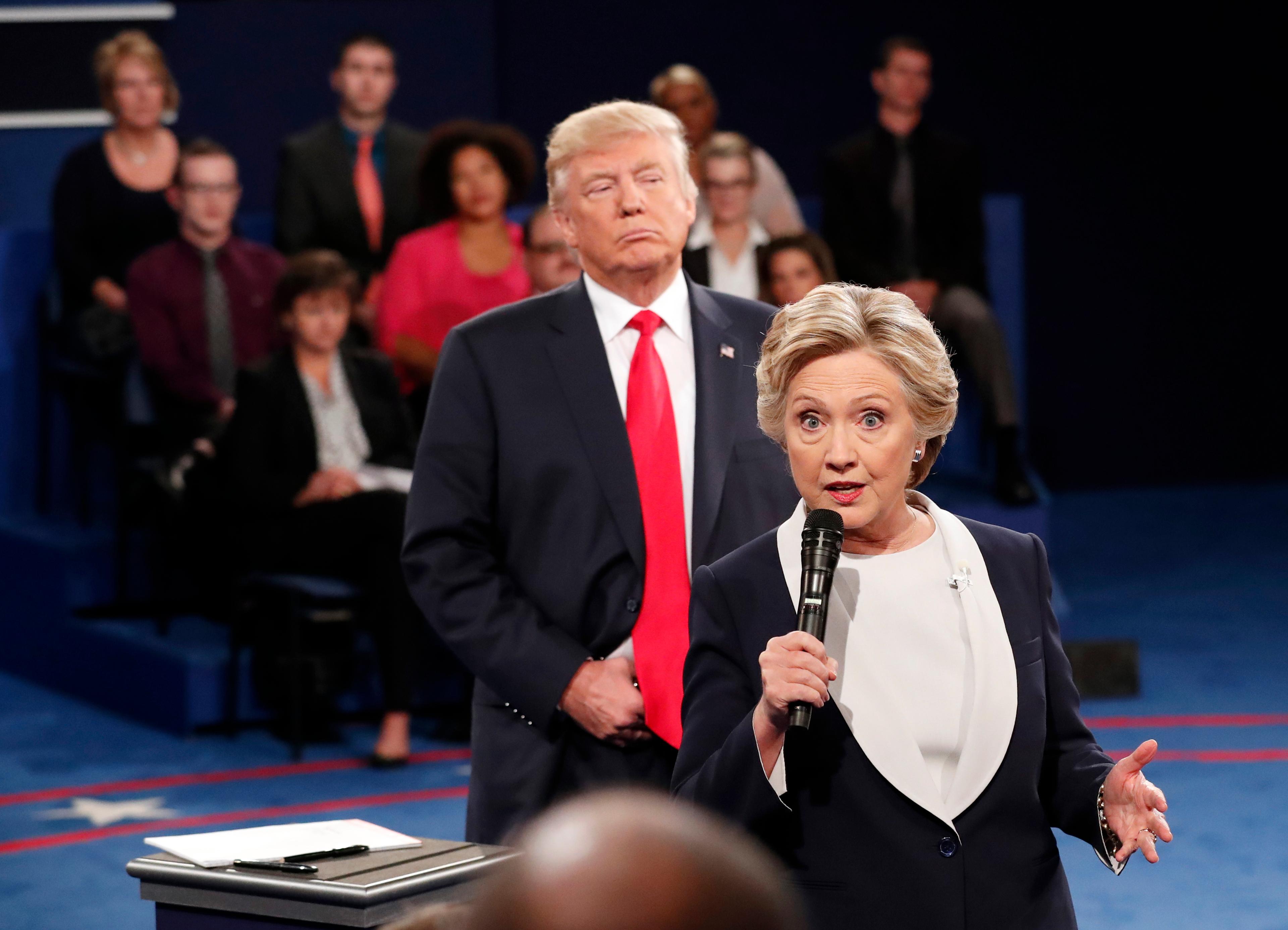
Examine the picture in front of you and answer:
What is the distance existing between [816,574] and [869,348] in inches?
11.6

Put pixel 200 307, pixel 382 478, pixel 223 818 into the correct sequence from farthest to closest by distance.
→ 1. pixel 200 307
2. pixel 382 478
3. pixel 223 818

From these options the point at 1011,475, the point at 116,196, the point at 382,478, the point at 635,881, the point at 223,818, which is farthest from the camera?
the point at 1011,475

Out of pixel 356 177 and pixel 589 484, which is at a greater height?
pixel 356 177

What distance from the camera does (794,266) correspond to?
597cm

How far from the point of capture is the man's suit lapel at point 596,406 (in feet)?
8.32

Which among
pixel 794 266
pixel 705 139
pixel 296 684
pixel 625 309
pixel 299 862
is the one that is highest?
pixel 705 139

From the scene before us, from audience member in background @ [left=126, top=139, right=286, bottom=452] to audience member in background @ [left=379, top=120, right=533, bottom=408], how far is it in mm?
425

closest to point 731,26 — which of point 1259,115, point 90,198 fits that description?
point 1259,115

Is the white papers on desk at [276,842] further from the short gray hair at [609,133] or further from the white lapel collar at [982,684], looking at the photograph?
the short gray hair at [609,133]

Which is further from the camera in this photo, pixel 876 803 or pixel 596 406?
pixel 596 406

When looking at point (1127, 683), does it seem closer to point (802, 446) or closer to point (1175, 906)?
point (1175, 906)

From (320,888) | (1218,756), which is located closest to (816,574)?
(320,888)

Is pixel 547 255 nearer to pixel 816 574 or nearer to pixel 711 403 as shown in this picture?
pixel 711 403

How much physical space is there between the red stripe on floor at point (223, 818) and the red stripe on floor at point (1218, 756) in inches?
75.5
